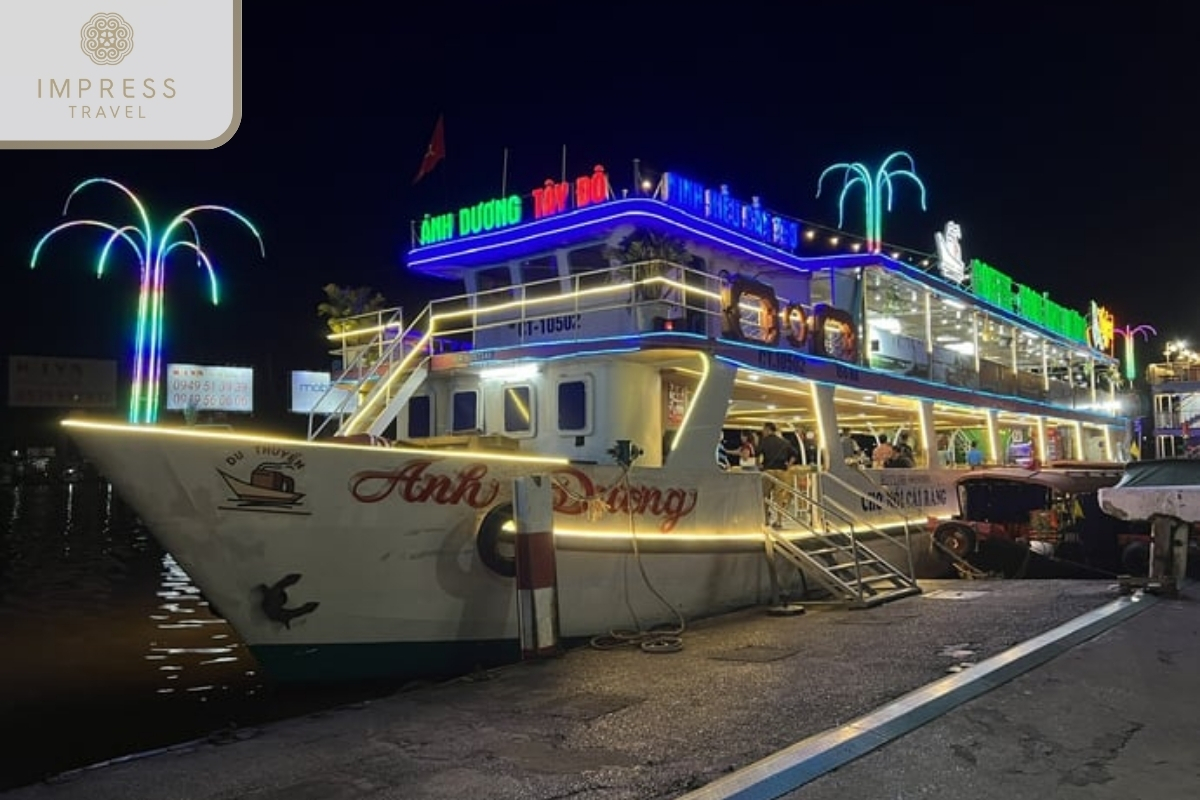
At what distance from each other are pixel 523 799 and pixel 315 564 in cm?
398

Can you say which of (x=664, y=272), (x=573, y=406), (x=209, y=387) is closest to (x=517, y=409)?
(x=573, y=406)

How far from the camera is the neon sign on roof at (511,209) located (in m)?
13.2

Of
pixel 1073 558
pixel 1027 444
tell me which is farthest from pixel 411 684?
pixel 1027 444

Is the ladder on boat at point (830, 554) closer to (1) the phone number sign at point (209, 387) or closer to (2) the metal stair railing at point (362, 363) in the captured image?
(2) the metal stair railing at point (362, 363)

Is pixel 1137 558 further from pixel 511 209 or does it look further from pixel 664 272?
pixel 511 209

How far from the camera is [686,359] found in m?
12.2

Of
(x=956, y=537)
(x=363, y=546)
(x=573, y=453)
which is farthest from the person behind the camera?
(x=956, y=537)

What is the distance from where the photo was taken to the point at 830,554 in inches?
514

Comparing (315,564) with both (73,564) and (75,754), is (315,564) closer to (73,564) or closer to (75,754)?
(75,754)

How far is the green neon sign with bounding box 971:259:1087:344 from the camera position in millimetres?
23578

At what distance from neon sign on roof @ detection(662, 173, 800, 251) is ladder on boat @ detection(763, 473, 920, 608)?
13.8 ft

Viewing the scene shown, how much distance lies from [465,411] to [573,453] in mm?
2197

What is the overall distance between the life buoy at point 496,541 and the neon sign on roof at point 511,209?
5.68 meters

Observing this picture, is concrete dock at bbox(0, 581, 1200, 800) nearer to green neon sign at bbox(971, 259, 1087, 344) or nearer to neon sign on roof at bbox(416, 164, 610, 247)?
neon sign on roof at bbox(416, 164, 610, 247)
